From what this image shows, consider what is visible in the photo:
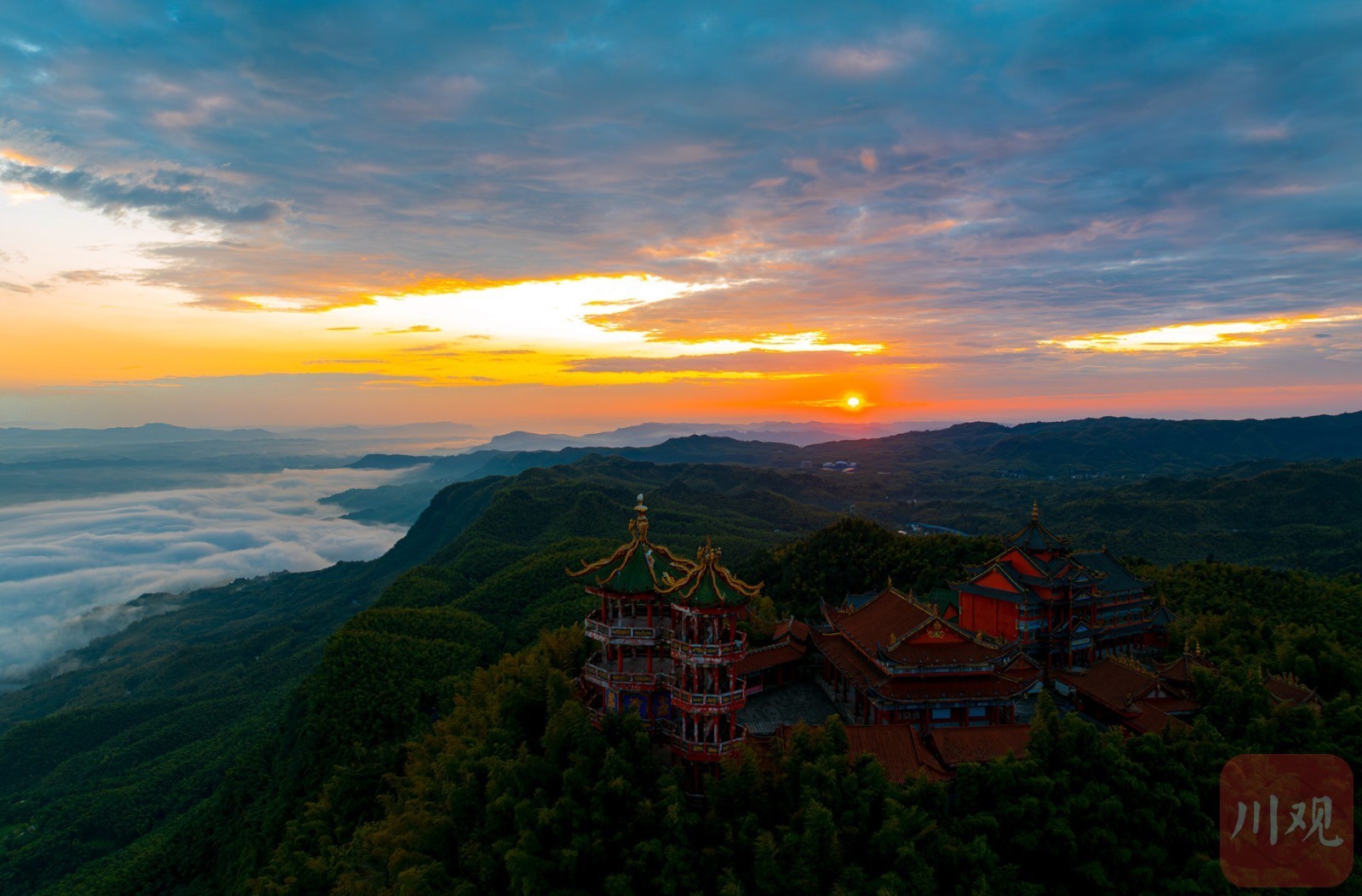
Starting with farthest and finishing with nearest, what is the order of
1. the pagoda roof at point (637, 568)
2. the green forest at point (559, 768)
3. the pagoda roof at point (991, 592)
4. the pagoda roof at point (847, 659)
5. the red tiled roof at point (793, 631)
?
1. the red tiled roof at point (793, 631)
2. the pagoda roof at point (991, 592)
3. the pagoda roof at point (847, 659)
4. the pagoda roof at point (637, 568)
5. the green forest at point (559, 768)

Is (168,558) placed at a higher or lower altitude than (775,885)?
lower

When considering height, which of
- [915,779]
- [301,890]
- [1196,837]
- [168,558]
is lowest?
[168,558]

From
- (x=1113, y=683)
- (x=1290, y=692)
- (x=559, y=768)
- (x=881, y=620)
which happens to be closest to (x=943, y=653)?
(x=881, y=620)

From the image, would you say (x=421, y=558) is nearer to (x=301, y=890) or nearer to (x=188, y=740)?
(x=188, y=740)

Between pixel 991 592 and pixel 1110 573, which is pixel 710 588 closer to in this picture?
pixel 991 592

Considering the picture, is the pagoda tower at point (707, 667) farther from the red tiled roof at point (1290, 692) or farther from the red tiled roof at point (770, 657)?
the red tiled roof at point (1290, 692)

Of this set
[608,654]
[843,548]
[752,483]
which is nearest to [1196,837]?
[608,654]

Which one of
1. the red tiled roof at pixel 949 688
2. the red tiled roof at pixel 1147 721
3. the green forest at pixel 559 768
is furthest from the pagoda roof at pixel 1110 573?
the red tiled roof at pixel 949 688
